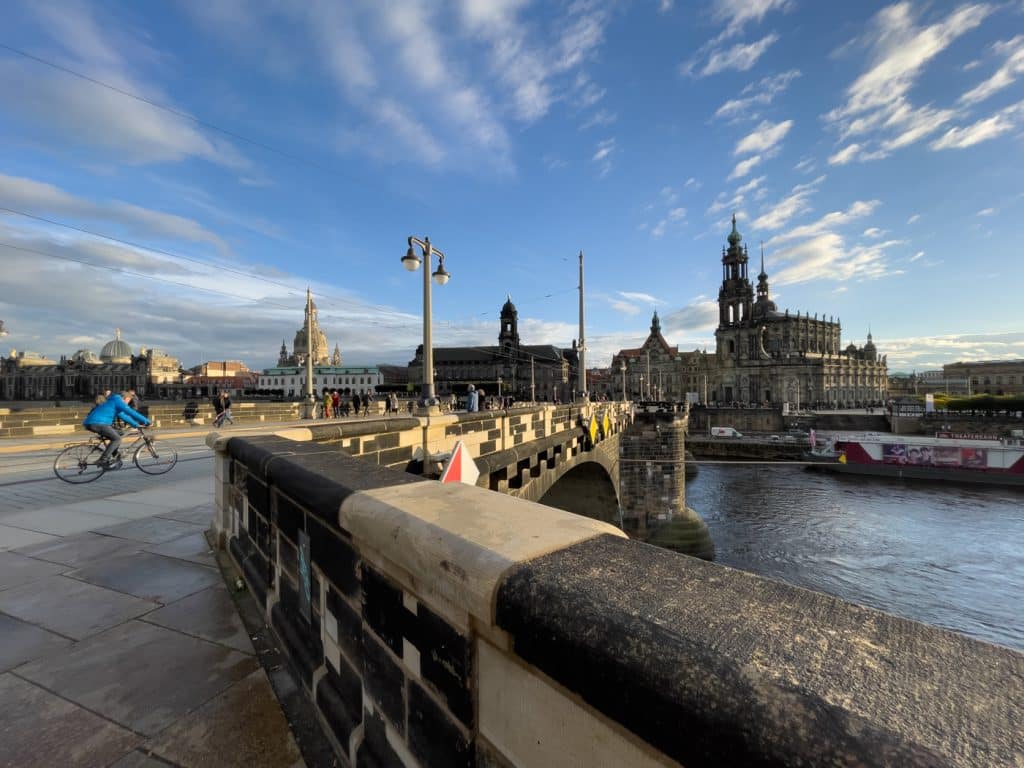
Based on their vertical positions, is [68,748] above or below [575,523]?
below

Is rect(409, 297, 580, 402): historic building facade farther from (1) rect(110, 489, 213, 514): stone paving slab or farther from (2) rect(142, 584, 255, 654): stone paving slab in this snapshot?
(2) rect(142, 584, 255, 654): stone paving slab

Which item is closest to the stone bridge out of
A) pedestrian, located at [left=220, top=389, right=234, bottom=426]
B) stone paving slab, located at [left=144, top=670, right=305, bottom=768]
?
stone paving slab, located at [left=144, top=670, right=305, bottom=768]

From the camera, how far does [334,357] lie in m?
136

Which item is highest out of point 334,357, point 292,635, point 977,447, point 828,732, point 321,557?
point 334,357

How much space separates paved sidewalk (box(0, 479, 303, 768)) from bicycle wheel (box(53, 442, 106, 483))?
4.30m

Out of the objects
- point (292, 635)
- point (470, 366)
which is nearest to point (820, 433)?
point (470, 366)

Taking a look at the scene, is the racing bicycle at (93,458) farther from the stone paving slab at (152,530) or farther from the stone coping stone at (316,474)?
the stone coping stone at (316,474)

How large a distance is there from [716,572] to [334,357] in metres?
143

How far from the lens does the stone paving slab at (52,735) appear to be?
7.07 feet

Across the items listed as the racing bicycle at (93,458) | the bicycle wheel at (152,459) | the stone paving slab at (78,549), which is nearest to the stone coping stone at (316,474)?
the stone paving slab at (78,549)

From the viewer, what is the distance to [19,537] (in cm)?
515

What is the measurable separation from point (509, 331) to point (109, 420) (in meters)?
90.7

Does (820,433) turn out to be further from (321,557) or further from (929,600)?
(321,557)

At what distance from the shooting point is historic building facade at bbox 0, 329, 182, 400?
92562 millimetres
